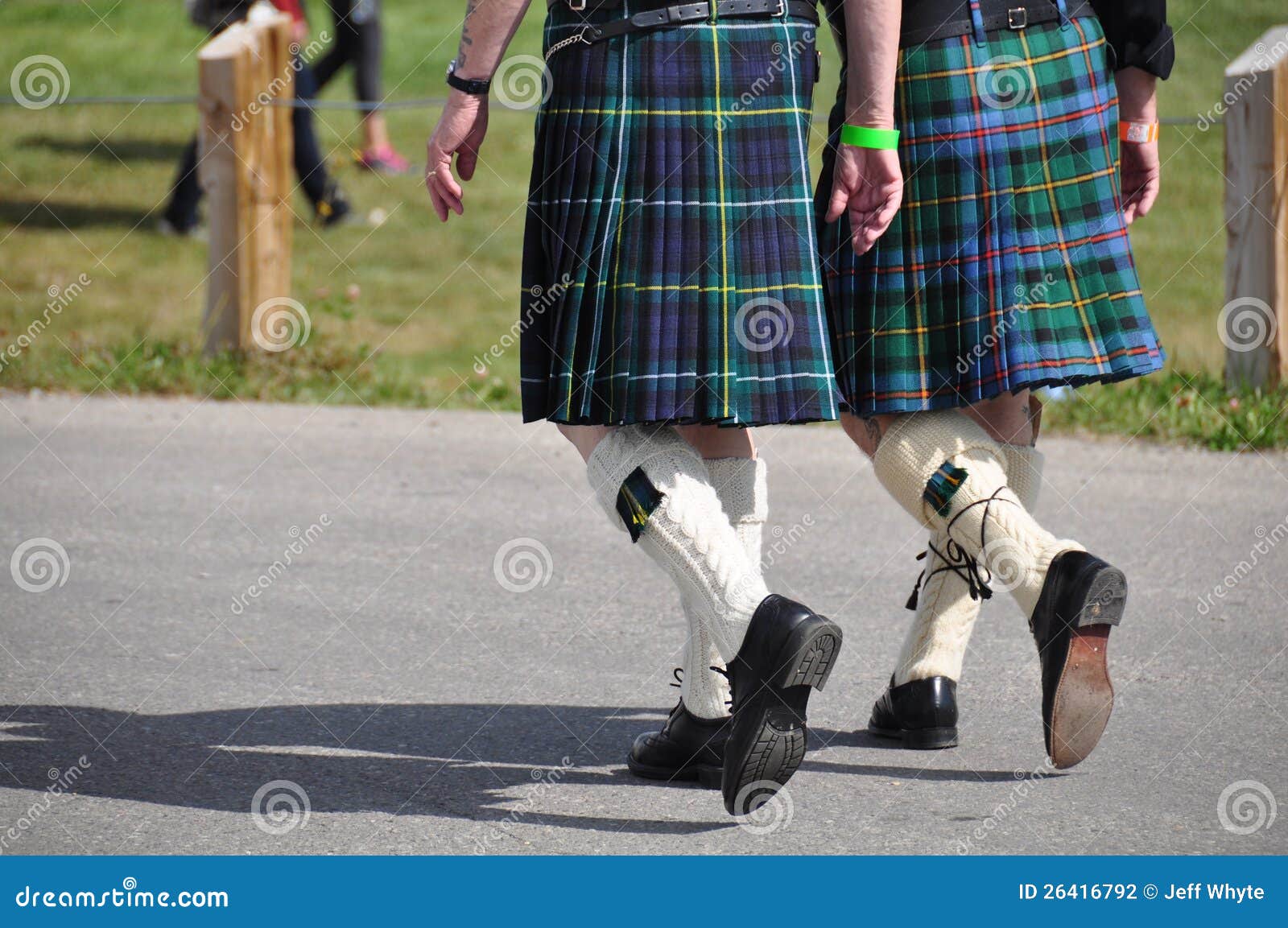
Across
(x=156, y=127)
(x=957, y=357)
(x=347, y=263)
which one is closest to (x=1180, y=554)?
(x=957, y=357)

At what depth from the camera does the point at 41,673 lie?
11.2 feet

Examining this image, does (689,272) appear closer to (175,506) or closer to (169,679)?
(169,679)

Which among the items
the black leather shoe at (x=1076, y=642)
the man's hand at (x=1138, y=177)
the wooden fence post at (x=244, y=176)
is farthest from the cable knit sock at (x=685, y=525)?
the wooden fence post at (x=244, y=176)

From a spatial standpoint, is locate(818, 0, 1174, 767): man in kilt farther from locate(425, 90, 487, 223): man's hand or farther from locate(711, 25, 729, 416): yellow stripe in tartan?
locate(425, 90, 487, 223): man's hand

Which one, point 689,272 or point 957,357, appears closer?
point 689,272

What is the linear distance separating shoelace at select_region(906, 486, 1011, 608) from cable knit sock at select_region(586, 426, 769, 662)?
37 centimetres

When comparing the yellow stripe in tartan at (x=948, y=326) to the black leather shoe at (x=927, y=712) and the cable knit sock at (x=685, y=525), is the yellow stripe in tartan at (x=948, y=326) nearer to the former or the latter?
the cable knit sock at (x=685, y=525)

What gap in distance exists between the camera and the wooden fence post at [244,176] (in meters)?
6.12

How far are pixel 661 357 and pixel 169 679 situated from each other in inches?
60.3

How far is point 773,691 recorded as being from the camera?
2348mm

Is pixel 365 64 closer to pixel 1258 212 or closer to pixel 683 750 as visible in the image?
pixel 1258 212

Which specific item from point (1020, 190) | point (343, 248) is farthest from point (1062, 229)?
point (343, 248)

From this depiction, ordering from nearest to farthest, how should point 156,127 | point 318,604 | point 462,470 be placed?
point 318,604 < point 462,470 < point 156,127

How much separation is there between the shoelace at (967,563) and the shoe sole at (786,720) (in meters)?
0.34
